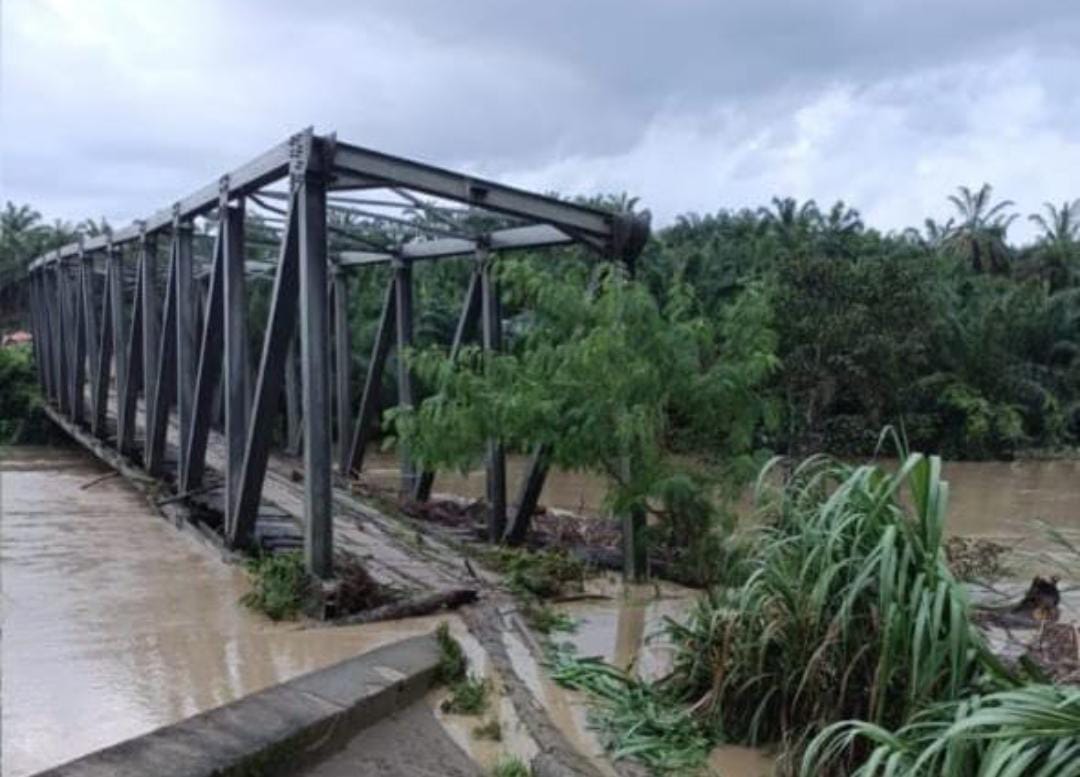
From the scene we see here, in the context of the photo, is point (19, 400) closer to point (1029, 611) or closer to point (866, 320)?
point (866, 320)

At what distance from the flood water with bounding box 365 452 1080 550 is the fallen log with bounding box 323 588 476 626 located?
550 centimetres

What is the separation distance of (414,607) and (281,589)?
104cm

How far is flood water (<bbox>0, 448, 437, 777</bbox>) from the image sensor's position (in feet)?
17.9

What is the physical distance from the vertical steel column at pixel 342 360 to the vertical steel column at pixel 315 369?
25.1 ft

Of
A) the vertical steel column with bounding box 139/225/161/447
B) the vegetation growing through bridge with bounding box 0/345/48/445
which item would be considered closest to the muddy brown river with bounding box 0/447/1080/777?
the vertical steel column with bounding box 139/225/161/447

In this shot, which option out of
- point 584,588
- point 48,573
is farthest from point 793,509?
point 48,573

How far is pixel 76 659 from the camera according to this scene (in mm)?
6723

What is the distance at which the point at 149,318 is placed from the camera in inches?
554

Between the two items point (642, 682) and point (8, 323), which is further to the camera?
point (8, 323)

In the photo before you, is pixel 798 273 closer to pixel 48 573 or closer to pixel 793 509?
pixel 48 573

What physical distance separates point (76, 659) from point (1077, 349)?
28.9m

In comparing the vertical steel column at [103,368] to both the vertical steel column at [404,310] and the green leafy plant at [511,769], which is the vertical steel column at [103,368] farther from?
the green leafy plant at [511,769]

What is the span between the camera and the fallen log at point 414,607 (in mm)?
6906

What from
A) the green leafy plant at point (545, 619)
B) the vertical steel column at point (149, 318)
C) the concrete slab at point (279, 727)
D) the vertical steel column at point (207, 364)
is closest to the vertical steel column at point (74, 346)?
the vertical steel column at point (149, 318)
